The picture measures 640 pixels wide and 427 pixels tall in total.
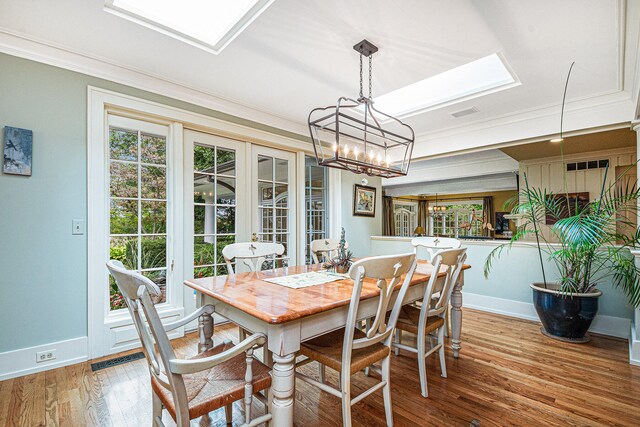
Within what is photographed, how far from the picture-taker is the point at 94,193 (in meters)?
2.48

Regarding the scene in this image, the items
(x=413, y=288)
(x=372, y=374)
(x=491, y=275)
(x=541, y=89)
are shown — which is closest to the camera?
(x=413, y=288)

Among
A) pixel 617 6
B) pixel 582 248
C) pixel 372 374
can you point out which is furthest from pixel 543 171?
pixel 372 374

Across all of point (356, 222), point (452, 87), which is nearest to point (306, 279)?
point (452, 87)

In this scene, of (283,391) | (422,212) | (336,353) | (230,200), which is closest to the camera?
(283,391)

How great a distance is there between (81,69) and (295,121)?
2.23 m

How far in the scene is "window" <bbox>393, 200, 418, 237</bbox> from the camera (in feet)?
33.4

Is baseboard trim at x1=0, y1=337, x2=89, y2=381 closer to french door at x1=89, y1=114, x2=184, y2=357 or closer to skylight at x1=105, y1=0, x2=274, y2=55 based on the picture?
french door at x1=89, y1=114, x2=184, y2=357

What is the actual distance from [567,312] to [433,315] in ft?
5.54

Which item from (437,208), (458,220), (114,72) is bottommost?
(458,220)

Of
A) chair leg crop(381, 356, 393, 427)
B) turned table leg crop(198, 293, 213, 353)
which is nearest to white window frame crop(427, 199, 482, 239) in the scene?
chair leg crop(381, 356, 393, 427)

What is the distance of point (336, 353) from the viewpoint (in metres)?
1.59

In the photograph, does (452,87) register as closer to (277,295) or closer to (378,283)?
(378,283)

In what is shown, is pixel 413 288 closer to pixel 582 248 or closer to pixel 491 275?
pixel 582 248

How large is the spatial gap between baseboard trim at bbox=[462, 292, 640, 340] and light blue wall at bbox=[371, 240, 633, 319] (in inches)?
2.0
